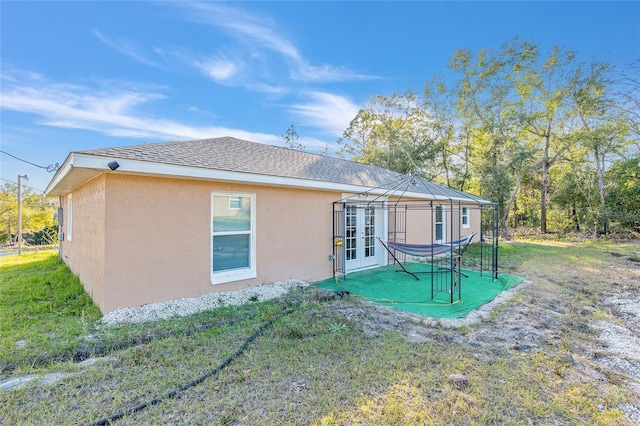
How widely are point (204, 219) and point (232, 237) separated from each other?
655 millimetres

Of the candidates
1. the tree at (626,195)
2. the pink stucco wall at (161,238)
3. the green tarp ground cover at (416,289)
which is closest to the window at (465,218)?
the green tarp ground cover at (416,289)

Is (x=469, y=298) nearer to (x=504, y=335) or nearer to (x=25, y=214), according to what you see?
(x=504, y=335)

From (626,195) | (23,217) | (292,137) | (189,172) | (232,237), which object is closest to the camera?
(189,172)

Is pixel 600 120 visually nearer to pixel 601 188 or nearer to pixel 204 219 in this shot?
pixel 601 188

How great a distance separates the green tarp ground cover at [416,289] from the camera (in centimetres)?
514

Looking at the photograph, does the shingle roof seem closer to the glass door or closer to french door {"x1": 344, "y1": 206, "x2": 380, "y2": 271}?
french door {"x1": 344, "y1": 206, "x2": 380, "y2": 271}

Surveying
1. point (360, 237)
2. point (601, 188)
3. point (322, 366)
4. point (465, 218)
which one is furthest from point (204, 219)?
point (601, 188)

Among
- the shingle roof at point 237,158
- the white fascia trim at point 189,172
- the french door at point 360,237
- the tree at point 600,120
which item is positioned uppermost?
the tree at point 600,120

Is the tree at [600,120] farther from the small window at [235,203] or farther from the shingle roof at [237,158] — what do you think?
the small window at [235,203]

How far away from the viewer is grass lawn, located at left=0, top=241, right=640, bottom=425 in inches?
92.1

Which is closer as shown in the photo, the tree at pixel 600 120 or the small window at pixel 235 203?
the small window at pixel 235 203

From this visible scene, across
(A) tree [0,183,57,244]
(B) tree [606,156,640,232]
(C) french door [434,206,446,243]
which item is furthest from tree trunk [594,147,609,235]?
Answer: (A) tree [0,183,57,244]

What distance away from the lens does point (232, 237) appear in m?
5.53

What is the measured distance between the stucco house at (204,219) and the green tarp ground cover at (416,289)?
69 centimetres
